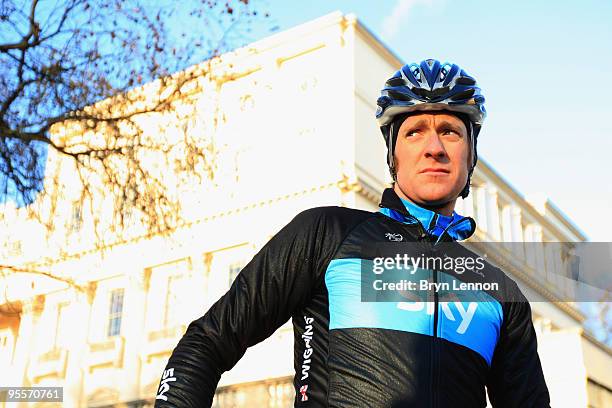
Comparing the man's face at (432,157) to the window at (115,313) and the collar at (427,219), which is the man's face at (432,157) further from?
the window at (115,313)

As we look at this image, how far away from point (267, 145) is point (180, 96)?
18.7 metres

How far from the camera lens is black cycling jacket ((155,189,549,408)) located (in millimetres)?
2264

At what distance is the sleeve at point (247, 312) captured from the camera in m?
2.25

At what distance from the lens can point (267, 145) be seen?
105 ft

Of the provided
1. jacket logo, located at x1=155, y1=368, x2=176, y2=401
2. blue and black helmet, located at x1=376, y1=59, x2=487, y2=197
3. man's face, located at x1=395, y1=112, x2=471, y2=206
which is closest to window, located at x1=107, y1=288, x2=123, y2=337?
blue and black helmet, located at x1=376, y1=59, x2=487, y2=197

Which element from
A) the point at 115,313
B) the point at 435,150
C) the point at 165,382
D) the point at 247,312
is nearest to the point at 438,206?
the point at 435,150

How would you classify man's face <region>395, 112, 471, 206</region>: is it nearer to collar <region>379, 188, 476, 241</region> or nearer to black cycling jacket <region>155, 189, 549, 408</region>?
collar <region>379, 188, 476, 241</region>

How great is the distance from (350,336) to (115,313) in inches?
1390

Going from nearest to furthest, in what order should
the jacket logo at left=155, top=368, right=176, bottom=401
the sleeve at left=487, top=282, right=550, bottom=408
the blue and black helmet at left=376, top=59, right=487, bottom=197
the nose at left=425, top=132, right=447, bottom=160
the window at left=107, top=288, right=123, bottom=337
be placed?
the jacket logo at left=155, top=368, right=176, bottom=401, the sleeve at left=487, top=282, right=550, bottom=408, the nose at left=425, top=132, right=447, bottom=160, the blue and black helmet at left=376, top=59, right=487, bottom=197, the window at left=107, top=288, right=123, bottom=337

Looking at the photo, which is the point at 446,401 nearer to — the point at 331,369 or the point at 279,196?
the point at 331,369

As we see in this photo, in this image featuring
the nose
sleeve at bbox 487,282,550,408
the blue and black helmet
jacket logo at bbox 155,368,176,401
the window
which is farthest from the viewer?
the window

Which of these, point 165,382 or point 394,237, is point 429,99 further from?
point 165,382

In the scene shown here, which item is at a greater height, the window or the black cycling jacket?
the window

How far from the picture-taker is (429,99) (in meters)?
2.86
